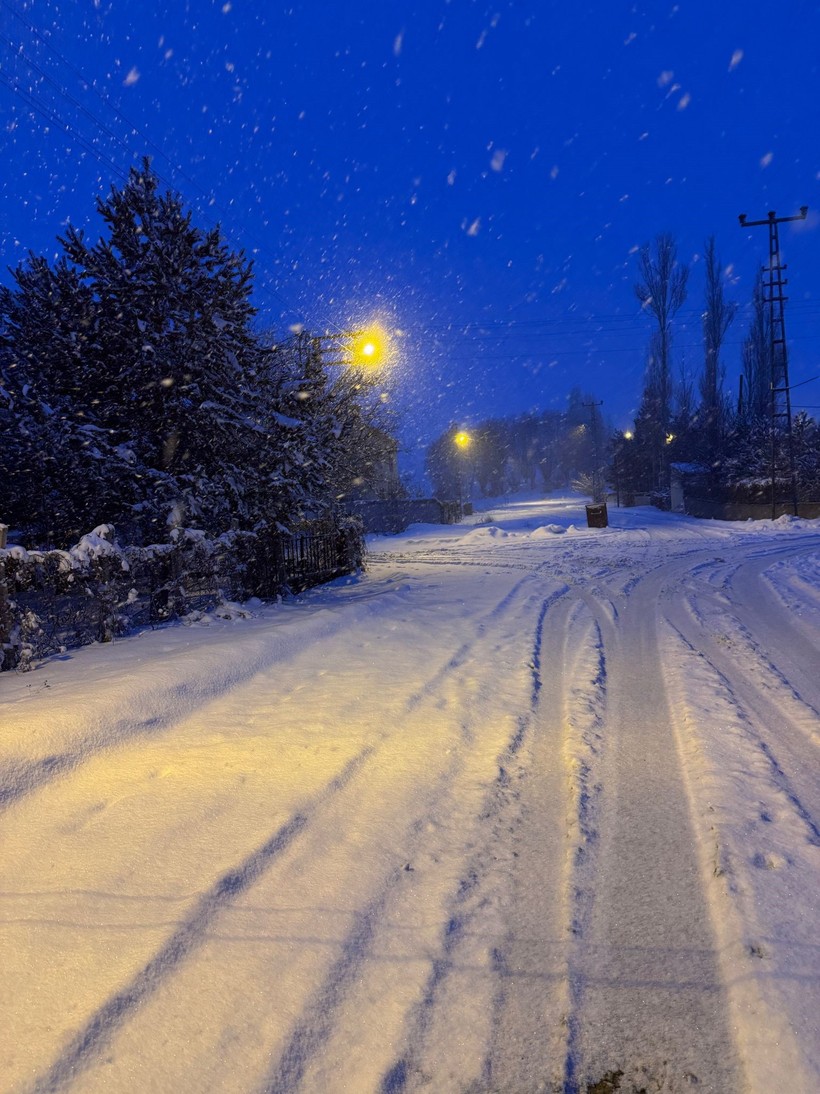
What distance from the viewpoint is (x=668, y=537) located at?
76.3 ft

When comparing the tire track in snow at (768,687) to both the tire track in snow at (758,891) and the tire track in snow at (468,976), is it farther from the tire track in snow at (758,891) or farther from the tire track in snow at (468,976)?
the tire track in snow at (468,976)

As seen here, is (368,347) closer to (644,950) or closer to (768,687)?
(768,687)

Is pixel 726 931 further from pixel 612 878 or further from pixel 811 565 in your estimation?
pixel 811 565

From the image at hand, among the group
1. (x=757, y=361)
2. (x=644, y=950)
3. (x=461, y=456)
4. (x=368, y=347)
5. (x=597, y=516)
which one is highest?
(x=757, y=361)

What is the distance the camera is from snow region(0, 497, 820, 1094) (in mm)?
2098

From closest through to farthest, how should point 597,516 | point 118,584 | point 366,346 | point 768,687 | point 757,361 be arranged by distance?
point 768,687 < point 118,584 < point 366,346 < point 597,516 < point 757,361

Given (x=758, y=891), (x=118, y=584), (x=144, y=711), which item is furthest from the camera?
(x=118, y=584)

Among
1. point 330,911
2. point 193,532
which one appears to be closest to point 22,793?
point 330,911

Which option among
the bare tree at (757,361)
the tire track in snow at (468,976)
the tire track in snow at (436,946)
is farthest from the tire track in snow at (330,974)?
the bare tree at (757,361)

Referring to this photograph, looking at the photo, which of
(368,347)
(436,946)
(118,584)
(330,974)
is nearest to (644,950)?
(436,946)

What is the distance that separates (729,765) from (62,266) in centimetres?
1332

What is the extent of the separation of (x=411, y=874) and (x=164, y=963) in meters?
1.19

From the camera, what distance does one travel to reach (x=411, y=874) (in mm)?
3086

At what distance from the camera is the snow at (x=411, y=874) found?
6.88 feet
